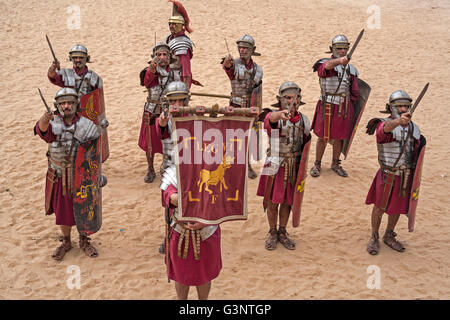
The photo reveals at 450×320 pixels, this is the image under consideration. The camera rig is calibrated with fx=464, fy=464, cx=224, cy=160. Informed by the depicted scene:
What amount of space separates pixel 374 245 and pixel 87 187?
376 cm

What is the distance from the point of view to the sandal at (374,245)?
610 centimetres

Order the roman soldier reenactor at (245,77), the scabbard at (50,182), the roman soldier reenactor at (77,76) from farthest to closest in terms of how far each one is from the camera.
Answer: the roman soldier reenactor at (245,77) → the roman soldier reenactor at (77,76) → the scabbard at (50,182)

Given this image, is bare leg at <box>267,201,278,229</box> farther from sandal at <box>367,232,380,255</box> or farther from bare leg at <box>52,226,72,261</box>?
bare leg at <box>52,226,72,261</box>

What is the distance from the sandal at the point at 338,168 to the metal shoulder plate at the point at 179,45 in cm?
324

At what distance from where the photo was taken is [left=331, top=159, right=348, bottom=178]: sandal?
8188 mm

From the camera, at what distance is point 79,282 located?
552cm

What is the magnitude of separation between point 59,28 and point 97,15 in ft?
5.86

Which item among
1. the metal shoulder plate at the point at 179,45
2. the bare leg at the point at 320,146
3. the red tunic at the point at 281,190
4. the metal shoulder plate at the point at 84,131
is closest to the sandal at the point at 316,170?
the bare leg at the point at 320,146

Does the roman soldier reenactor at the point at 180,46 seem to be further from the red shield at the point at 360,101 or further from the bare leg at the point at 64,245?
the bare leg at the point at 64,245

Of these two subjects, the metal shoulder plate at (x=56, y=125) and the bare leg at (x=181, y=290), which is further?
the metal shoulder plate at (x=56, y=125)

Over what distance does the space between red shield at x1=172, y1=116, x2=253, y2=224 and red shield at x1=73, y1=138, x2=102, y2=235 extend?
7.11 ft

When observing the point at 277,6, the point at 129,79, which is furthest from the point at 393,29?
the point at 129,79

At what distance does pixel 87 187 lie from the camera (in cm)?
557

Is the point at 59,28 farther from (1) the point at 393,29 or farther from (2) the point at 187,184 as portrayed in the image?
(2) the point at 187,184
